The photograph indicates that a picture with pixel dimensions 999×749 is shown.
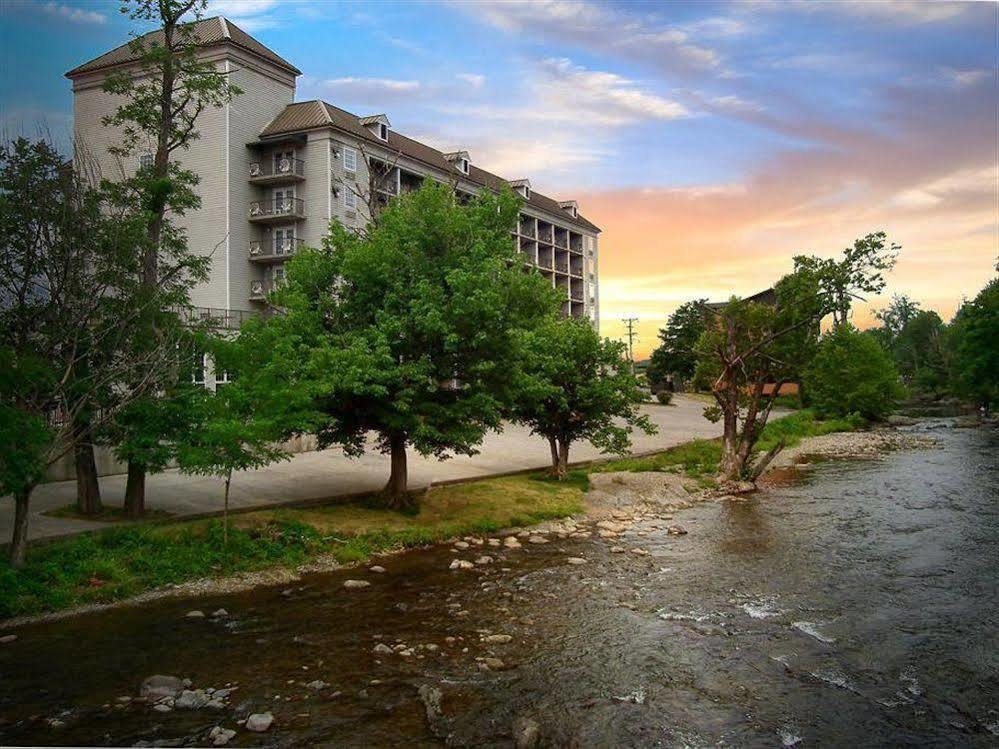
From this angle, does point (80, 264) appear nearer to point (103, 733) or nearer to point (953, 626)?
point (103, 733)

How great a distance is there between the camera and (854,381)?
2414 inches

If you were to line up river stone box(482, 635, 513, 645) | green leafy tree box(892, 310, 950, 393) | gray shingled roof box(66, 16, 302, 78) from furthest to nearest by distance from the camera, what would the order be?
green leafy tree box(892, 310, 950, 393)
gray shingled roof box(66, 16, 302, 78)
river stone box(482, 635, 513, 645)

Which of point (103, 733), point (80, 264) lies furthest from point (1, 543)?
point (103, 733)

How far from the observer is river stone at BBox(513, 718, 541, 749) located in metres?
8.39

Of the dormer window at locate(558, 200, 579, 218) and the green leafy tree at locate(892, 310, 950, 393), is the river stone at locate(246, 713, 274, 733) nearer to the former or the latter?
the dormer window at locate(558, 200, 579, 218)

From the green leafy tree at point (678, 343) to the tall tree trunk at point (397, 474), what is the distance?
210 ft

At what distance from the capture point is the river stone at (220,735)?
27.8 ft

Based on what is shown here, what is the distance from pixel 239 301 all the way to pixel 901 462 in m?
36.5

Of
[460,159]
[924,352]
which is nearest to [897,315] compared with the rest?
[924,352]

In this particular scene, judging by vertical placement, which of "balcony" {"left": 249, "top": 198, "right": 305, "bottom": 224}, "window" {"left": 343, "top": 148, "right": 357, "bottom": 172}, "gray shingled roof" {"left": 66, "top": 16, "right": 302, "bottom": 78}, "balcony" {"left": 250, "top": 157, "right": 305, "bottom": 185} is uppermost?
"gray shingled roof" {"left": 66, "top": 16, "right": 302, "bottom": 78}

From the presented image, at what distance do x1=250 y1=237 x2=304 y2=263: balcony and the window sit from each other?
5.41 metres

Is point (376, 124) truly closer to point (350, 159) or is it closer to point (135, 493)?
point (350, 159)

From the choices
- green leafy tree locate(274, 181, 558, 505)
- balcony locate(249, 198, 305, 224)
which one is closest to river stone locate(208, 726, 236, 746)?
green leafy tree locate(274, 181, 558, 505)

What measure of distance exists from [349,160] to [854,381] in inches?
1662
